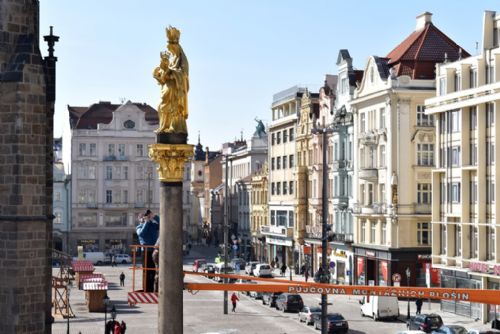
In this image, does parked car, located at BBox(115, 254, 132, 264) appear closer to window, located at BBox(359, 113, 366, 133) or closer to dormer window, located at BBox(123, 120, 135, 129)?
dormer window, located at BBox(123, 120, 135, 129)

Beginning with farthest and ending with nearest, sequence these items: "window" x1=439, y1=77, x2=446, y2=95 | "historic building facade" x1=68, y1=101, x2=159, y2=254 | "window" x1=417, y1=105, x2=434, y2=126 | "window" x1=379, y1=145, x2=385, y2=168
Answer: "historic building facade" x1=68, y1=101, x2=159, y2=254 < "window" x1=379, y1=145, x2=385, y2=168 < "window" x1=417, y1=105, x2=434, y2=126 < "window" x1=439, y1=77, x2=446, y2=95

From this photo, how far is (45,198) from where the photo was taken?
70.3ft

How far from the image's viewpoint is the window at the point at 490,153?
49.5m

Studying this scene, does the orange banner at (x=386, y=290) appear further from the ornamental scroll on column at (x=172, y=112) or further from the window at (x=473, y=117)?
the window at (x=473, y=117)

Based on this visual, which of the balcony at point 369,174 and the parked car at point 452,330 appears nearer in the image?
the parked car at point 452,330

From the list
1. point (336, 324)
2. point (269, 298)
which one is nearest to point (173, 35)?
point (336, 324)

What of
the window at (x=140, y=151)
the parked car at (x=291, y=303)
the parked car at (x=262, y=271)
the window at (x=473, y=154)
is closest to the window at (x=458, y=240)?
the window at (x=473, y=154)

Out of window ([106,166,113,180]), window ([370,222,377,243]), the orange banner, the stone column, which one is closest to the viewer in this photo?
the orange banner

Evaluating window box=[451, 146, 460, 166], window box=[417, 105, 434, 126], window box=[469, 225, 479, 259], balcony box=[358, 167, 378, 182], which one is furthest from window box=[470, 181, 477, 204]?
balcony box=[358, 167, 378, 182]

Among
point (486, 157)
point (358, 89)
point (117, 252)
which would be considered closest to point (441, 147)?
point (486, 157)

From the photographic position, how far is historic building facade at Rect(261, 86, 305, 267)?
88125 millimetres

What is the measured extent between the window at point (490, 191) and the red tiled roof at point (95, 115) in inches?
2401

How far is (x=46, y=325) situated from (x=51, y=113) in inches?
187

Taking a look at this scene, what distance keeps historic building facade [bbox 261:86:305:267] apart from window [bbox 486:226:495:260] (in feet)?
119
